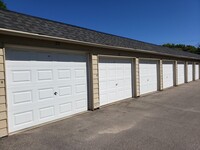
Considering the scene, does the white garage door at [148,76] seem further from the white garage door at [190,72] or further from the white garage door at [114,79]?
the white garage door at [190,72]

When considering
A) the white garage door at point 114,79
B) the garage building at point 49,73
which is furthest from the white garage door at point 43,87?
the white garage door at point 114,79

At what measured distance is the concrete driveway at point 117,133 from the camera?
3.62m

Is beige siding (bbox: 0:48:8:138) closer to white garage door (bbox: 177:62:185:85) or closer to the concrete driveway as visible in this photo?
the concrete driveway

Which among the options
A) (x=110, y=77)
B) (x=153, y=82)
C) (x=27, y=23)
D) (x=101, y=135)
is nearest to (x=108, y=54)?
(x=110, y=77)

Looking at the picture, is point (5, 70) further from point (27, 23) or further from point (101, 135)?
point (101, 135)

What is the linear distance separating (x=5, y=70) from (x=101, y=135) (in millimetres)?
2949

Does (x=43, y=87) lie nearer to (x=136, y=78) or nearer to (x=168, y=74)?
(x=136, y=78)

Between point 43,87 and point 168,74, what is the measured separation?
35.2ft

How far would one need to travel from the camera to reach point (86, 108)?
6633 millimetres

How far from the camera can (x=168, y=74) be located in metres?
13.2

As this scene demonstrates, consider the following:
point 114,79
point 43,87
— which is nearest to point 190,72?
point 114,79

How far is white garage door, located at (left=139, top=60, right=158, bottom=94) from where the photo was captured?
32.6ft

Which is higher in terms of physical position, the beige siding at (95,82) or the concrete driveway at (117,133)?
the beige siding at (95,82)

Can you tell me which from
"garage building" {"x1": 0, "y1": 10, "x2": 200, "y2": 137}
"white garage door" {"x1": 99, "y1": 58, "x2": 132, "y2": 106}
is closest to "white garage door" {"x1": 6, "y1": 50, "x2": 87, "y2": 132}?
"garage building" {"x1": 0, "y1": 10, "x2": 200, "y2": 137}
